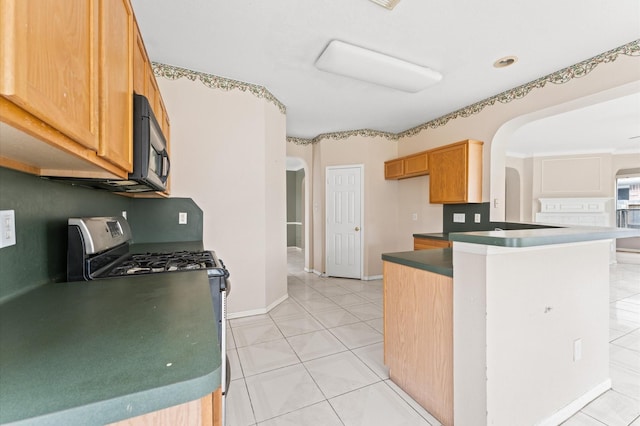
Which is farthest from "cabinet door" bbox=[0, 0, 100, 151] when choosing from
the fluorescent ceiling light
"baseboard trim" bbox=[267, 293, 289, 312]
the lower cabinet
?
the lower cabinet

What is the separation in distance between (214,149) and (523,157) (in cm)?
729

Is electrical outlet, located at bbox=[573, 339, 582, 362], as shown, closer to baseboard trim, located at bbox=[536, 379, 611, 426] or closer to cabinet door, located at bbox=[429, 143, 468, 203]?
baseboard trim, located at bbox=[536, 379, 611, 426]

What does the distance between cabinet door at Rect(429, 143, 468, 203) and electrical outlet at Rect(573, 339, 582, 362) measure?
1896 mm

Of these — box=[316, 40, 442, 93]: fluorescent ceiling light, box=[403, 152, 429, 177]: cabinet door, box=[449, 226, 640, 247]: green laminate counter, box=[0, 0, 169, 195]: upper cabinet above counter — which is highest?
box=[316, 40, 442, 93]: fluorescent ceiling light

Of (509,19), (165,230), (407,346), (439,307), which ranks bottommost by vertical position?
(407,346)

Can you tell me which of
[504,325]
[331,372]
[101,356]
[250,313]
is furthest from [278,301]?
[101,356]

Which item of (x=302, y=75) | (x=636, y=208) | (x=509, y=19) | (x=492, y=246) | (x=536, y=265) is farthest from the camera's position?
(x=636, y=208)

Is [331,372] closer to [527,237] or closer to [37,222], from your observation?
[527,237]

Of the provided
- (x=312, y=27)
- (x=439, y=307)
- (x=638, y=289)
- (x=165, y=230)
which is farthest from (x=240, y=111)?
(x=638, y=289)

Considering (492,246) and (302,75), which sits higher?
(302,75)

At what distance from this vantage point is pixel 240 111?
9.53 feet

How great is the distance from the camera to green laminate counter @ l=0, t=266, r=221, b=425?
0.42 m

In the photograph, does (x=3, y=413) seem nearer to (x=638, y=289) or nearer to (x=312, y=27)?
(x=312, y=27)

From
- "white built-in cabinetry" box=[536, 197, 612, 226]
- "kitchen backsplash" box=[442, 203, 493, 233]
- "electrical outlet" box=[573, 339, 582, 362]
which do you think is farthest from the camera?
"white built-in cabinetry" box=[536, 197, 612, 226]
